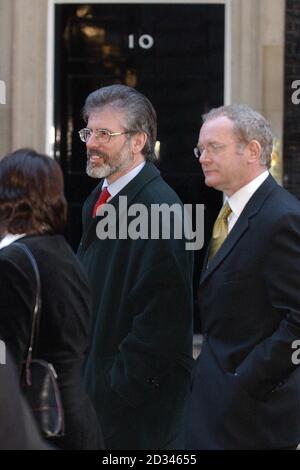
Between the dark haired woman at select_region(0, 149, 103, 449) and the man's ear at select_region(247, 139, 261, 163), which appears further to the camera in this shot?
the man's ear at select_region(247, 139, 261, 163)

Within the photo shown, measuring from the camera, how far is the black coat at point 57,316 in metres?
3.54

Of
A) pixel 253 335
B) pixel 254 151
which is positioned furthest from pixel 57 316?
pixel 254 151

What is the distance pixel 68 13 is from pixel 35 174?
6.05 m

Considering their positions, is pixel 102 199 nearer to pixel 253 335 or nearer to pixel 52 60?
pixel 253 335

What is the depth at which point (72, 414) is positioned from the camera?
3.69m

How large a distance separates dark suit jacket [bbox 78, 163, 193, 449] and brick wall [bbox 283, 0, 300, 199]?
444 centimetres

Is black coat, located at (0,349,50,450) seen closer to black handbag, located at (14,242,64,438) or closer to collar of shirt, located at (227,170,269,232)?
black handbag, located at (14,242,64,438)

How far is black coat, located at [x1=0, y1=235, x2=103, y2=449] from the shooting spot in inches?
139

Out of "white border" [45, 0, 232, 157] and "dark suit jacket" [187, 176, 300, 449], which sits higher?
"white border" [45, 0, 232, 157]

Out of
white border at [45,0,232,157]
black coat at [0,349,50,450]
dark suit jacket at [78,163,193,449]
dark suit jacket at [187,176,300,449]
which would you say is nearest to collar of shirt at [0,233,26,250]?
dark suit jacket at [187,176,300,449]

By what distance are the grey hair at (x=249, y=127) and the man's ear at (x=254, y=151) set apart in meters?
0.01

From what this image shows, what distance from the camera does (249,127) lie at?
4477mm

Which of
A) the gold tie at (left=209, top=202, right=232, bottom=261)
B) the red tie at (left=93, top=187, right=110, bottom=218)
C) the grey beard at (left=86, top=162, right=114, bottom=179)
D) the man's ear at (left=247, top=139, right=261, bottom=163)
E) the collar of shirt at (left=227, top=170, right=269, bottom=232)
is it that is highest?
the man's ear at (left=247, top=139, right=261, bottom=163)

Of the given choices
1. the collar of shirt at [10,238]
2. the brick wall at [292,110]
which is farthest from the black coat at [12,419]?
the brick wall at [292,110]
